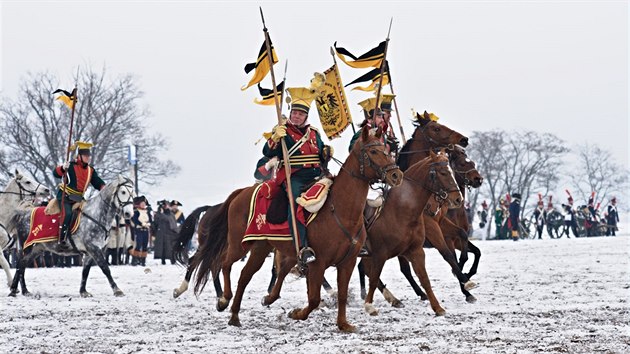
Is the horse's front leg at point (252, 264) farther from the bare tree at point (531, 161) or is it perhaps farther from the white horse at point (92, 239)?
the bare tree at point (531, 161)

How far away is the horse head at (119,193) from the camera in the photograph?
55.6ft

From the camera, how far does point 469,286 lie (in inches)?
511

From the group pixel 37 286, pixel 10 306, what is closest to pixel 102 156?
pixel 37 286

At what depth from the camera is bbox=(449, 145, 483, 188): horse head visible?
13664 mm

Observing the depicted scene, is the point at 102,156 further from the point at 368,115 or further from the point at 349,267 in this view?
the point at 349,267

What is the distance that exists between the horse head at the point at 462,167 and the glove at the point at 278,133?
3819mm

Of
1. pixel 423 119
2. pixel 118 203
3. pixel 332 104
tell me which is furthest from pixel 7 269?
pixel 423 119

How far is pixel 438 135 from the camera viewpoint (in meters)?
13.7

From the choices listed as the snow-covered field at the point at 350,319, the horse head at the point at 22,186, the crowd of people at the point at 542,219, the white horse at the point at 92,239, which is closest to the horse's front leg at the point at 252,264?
the snow-covered field at the point at 350,319

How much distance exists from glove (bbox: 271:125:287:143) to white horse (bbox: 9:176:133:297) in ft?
21.2

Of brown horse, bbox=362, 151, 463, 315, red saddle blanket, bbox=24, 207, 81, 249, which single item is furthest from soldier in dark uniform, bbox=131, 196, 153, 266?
brown horse, bbox=362, 151, 463, 315

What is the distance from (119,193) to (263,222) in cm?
663

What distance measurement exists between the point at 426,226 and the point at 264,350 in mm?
4748

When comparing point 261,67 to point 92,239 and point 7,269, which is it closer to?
point 92,239
